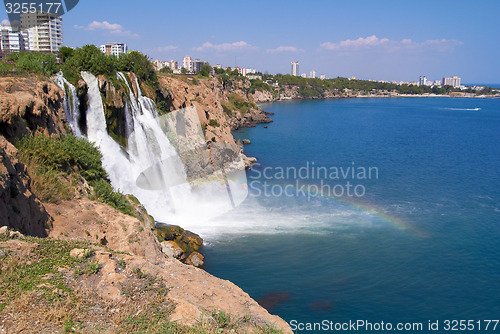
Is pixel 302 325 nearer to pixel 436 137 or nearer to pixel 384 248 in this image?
pixel 384 248

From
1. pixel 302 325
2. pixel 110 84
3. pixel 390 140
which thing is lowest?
pixel 302 325

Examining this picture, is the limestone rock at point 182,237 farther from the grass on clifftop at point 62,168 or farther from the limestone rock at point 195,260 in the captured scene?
the grass on clifftop at point 62,168

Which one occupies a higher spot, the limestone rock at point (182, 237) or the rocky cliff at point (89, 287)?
the rocky cliff at point (89, 287)

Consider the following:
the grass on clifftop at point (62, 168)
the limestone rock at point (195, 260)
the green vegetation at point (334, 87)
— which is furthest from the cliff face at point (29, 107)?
the green vegetation at point (334, 87)

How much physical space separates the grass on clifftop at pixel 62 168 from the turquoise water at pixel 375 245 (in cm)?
565

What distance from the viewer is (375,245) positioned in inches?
768

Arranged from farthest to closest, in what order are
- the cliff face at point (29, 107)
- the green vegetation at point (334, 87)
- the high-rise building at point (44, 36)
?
the green vegetation at point (334, 87) → the high-rise building at point (44, 36) → the cliff face at point (29, 107)

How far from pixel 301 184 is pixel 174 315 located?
23.9 metres

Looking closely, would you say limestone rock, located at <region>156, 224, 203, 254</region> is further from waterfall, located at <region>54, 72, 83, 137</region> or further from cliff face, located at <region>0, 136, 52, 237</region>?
cliff face, located at <region>0, 136, 52, 237</region>

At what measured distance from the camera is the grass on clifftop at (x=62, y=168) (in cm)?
1264

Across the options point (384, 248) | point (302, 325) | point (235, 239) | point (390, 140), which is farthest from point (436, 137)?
point (302, 325)

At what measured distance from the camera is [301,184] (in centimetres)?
3000

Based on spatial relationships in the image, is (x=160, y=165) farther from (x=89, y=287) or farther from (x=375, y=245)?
(x=89, y=287)

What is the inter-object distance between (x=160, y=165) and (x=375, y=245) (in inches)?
543
